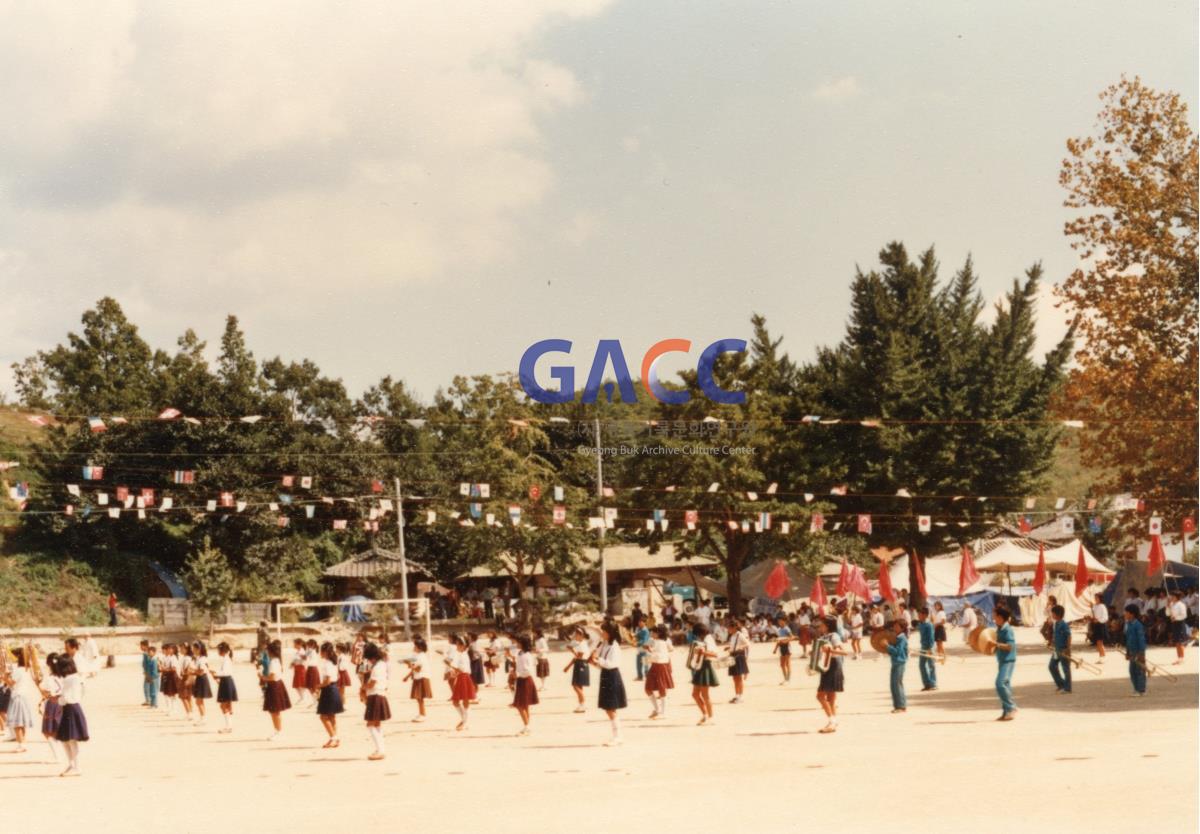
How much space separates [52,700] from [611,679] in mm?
8431

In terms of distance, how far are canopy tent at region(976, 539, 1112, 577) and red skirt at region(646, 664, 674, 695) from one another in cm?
2643

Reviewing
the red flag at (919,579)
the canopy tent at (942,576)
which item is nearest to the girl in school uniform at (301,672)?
the red flag at (919,579)

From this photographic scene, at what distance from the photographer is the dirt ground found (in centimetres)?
1248

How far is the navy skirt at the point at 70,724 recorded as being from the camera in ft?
56.9

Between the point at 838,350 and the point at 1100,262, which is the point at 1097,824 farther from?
the point at 838,350

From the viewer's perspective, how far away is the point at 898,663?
21.8 m

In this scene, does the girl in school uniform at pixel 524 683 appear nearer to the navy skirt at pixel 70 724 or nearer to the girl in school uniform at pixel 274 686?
the girl in school uniform at pixel 274 686

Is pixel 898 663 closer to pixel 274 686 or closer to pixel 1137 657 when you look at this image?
pixel 1137 657

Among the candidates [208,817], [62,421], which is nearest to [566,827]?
[208,817]

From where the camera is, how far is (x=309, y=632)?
50.9 m

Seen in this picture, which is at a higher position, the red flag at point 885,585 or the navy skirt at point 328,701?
the red flag at point 885,585

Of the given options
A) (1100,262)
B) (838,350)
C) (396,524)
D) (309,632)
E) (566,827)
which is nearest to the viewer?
(566,827)

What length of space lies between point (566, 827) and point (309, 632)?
4064 cm

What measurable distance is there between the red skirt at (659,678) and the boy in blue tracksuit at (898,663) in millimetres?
3786
